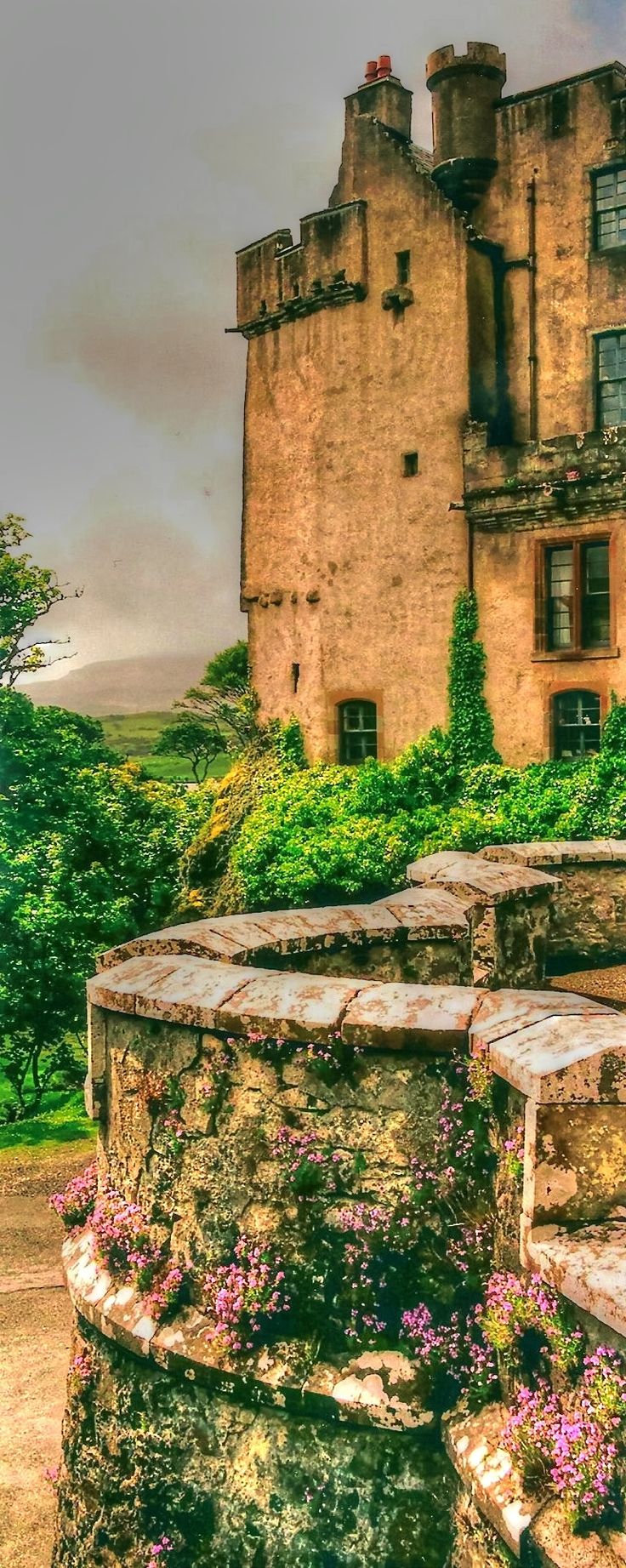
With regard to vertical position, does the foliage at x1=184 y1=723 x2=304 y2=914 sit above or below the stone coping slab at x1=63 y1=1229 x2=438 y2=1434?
above

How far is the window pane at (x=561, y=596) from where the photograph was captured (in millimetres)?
22703

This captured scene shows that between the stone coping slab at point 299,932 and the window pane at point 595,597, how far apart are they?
15619 millimetres

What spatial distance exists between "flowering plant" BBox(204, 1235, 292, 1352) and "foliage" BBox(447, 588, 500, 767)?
61.1ft

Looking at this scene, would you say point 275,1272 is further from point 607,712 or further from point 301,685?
point 301,685

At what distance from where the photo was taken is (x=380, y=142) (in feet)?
86.9

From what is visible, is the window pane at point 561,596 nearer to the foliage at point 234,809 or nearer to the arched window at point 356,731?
the arched window at point 356,731

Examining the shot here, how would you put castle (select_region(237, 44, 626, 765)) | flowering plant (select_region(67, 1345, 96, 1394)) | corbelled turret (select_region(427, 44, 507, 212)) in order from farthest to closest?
corbelled turret (select_region(427, 44, 507, 212))
castle (select_region(237, 44, 626, 765))
flowering plant (select_region(67, 1345, 96, 1394))

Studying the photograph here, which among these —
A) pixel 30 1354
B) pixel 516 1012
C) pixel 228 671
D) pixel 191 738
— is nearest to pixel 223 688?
pixel 228 671

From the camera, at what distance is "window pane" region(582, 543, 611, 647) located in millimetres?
22297

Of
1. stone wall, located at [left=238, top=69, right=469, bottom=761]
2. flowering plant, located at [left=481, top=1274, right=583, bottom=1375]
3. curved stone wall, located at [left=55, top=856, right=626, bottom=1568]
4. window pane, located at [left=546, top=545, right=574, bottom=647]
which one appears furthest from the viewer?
stone wall, located at [left=238, top=69, right=469, bottom=761]

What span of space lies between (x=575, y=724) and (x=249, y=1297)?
18.4m

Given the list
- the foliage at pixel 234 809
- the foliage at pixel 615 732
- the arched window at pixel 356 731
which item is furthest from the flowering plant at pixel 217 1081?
the arched window at pixel 356 731

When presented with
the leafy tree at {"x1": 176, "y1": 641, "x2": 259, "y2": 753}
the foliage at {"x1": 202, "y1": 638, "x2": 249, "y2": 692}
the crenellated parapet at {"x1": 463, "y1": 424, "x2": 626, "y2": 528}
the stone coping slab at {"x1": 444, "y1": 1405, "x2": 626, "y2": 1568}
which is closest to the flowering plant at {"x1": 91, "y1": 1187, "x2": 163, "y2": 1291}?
the stone coping slab at {"x1": 444, "y1": 1405, "x2": 626, "y2": 1568}

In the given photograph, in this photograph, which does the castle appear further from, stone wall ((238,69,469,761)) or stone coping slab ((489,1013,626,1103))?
stone coping slab ((489,1013,626,1103))
